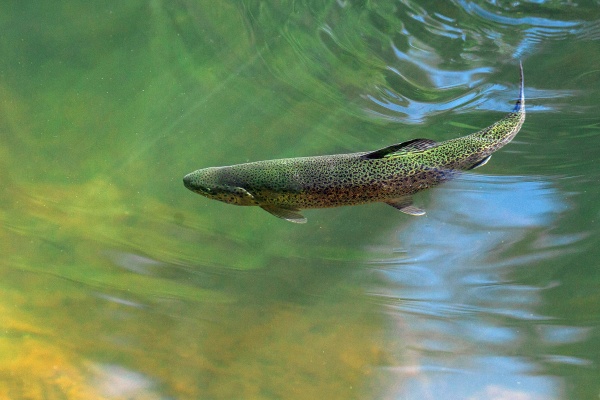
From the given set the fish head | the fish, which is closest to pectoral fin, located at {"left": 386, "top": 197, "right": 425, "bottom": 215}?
the fish

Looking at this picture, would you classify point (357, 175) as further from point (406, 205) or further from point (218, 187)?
point (218, 187)

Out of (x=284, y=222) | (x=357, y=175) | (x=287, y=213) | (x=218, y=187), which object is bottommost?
(x=284, y=222)

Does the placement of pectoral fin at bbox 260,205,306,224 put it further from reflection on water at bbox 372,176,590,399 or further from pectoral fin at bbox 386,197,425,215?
reflection on water at bbox 372,176,590,399

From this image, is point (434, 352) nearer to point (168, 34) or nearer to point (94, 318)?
point (94, 318)

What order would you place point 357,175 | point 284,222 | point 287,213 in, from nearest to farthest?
point 357,175 → point 287,213 → point 284,222

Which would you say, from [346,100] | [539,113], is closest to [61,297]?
[346,100]

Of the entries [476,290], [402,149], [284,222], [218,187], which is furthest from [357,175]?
[476,290]
